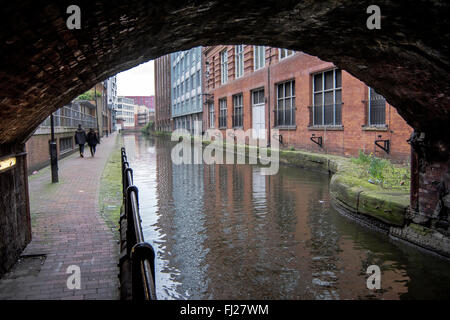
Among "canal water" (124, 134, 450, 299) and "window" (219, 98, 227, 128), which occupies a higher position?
"window" (219, 98, 227, 128)

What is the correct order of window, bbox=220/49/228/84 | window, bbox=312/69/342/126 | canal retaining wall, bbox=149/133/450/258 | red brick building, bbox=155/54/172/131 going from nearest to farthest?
canal retaining wall, bbox=149/133/450/258 → window, bbox=312/69/342/126 → window, bbox=220/49/228/84 → red brick building, bbox=155/54/172/131

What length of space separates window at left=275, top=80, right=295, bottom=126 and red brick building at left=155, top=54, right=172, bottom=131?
135 ft

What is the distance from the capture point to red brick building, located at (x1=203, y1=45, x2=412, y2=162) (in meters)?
13.5

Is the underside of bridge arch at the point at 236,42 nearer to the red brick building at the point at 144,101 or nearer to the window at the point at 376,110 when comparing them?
the window at the point at 376,110


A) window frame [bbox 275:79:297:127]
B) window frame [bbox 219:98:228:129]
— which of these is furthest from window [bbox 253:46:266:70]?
window frame [bbox 219:98:228:129]

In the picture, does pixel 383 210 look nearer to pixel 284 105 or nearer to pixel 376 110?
pixel 376 110

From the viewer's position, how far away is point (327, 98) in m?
16.8

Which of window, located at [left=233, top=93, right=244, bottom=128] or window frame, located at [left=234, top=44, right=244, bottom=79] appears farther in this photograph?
window, located at [left=233, top=93, right=244, bottom=128]

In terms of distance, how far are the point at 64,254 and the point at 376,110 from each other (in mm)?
12156

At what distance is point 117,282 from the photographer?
12.6 ft

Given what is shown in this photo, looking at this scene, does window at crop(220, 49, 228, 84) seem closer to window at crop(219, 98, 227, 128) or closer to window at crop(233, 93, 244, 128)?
window at crop(219, 98, 227, 128)

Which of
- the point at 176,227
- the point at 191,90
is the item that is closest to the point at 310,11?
the point at 176,227

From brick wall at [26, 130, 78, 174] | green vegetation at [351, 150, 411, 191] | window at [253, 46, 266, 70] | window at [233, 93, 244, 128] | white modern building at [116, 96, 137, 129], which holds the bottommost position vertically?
green vegetation at [351, 150, 411, 191]

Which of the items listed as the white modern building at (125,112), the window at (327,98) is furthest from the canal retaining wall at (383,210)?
the white modern building at (125,112)
